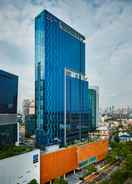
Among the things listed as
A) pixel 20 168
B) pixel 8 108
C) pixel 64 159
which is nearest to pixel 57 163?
pixel 64 159

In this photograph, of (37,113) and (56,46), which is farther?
(56,46)

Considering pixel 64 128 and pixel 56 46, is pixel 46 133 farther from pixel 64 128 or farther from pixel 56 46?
pixel 56 46

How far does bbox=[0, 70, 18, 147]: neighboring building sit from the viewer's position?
1085 centimetres

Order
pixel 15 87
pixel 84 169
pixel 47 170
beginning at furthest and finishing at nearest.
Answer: pixel 84 169 → pixel 15 87 → pixel 47 170

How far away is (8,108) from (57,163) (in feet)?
11.8

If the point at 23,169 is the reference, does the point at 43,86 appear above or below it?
above

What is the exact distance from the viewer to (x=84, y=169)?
13.8 metres

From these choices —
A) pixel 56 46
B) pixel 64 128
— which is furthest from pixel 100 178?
pixel 56 46

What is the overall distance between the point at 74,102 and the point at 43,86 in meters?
4.44

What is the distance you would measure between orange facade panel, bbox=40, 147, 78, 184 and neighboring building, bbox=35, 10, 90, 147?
11.8 ft

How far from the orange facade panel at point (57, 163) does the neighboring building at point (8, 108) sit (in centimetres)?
216

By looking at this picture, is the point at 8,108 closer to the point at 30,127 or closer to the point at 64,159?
the point at 64,159

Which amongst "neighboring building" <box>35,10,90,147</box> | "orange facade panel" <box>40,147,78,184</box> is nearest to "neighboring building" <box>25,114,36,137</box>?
"neighboring building" <box>35,10,90,147</box>

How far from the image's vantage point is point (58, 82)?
17281mm
